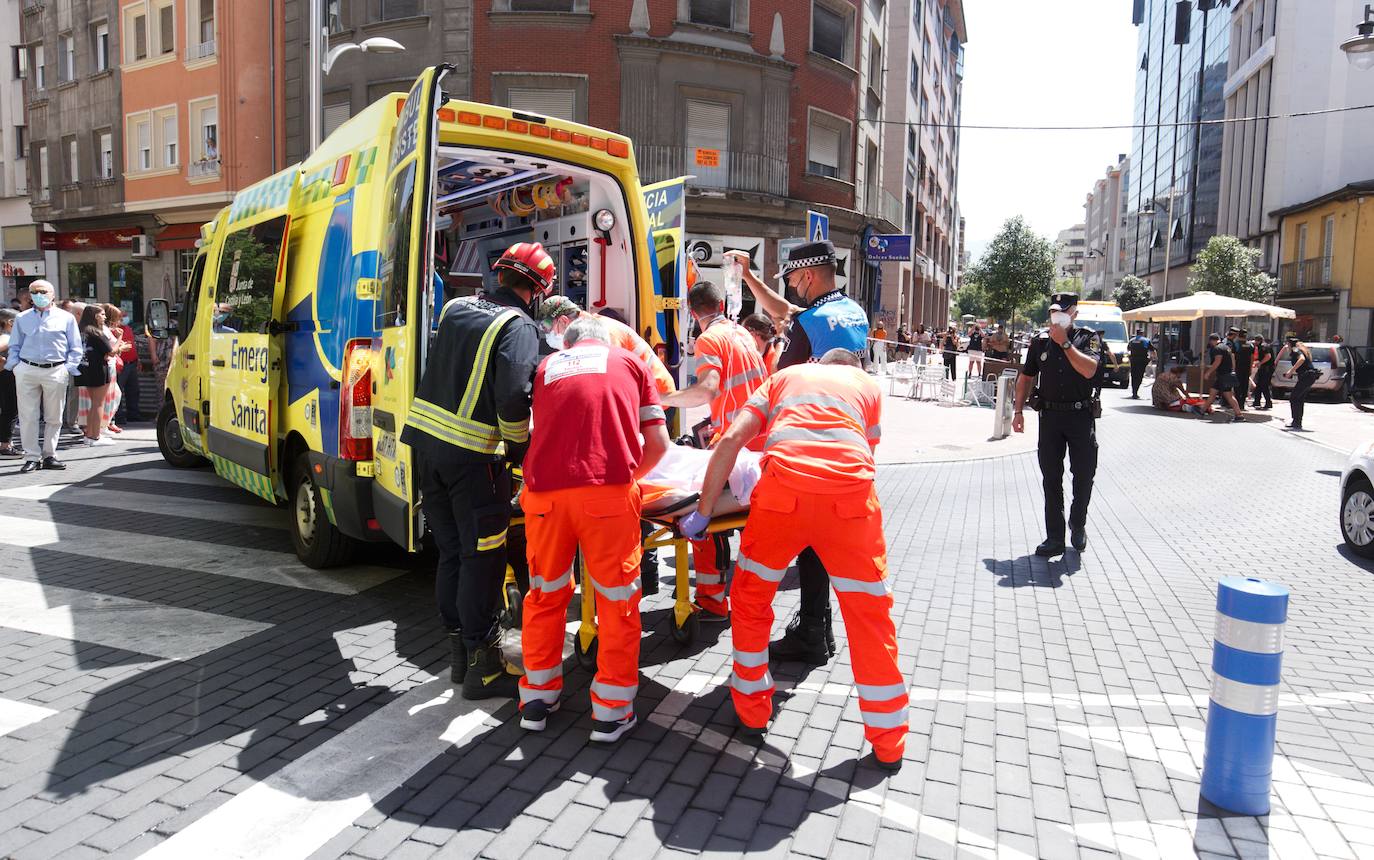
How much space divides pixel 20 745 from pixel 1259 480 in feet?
40.2

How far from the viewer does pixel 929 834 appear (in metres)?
3.14

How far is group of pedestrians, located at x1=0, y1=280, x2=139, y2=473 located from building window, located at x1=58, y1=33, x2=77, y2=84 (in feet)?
67.3

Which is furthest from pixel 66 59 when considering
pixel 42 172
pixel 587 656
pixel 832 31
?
pixel 587 656

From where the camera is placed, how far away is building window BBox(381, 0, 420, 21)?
70.2 ft

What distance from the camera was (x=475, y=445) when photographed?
402 cm

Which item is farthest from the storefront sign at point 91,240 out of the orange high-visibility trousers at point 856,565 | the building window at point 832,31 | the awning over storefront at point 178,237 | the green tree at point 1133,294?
the green tree at point 1133,294

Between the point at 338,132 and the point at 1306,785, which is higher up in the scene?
the point at 338,132

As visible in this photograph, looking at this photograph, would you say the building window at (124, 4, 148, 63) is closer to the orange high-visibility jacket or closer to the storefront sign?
the storefront sign

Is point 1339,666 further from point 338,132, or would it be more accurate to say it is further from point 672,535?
point 338,132

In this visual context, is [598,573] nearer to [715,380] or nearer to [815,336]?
[815,336]

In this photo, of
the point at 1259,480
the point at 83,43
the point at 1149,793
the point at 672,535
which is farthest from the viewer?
the point at 83,43

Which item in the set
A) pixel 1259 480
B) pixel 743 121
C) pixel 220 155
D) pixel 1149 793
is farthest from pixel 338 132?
pixel 220 155

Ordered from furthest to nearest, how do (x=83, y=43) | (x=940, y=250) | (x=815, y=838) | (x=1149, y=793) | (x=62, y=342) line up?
(x=940, y=250) → (x=83, y=43) → (x=62, y=342) → (x=1149, y=793) → (x=815, y=838)

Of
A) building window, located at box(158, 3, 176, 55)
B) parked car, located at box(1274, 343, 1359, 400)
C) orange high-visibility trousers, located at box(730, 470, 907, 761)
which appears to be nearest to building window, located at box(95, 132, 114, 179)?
building window, located at box(158, 3, 176, 55)
